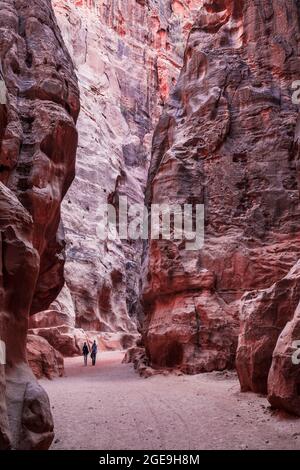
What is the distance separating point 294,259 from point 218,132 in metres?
7.62

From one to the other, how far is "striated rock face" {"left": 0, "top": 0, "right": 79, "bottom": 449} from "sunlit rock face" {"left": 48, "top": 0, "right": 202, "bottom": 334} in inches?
673

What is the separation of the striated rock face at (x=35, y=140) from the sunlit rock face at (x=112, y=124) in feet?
56.1

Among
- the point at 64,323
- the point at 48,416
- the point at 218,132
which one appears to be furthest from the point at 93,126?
the point at 48,416

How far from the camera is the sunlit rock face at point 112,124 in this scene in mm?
42062

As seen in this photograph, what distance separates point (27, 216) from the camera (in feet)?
30.3

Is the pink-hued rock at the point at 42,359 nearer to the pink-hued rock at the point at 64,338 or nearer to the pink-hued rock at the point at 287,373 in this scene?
the pink-hued rock at the point at 64,338

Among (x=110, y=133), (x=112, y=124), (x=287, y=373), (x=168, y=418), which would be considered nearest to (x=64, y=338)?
(x=168, y=418)

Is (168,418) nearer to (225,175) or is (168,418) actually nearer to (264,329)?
(264,329)

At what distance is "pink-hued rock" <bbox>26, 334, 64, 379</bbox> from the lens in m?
18.7

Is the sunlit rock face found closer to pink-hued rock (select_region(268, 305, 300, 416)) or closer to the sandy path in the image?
the sandy path

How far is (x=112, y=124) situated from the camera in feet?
192

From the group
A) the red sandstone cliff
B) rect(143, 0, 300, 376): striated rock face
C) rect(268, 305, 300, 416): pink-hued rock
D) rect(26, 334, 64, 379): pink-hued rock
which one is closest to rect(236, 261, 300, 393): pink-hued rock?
rect(268, 305, 300, 416): pink-hued rock

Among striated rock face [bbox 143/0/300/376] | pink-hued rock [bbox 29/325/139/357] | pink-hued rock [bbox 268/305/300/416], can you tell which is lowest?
pink-hued rock [bbox 29/325/139/357]

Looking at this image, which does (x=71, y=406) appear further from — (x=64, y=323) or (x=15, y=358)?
(x=64, y=323)
